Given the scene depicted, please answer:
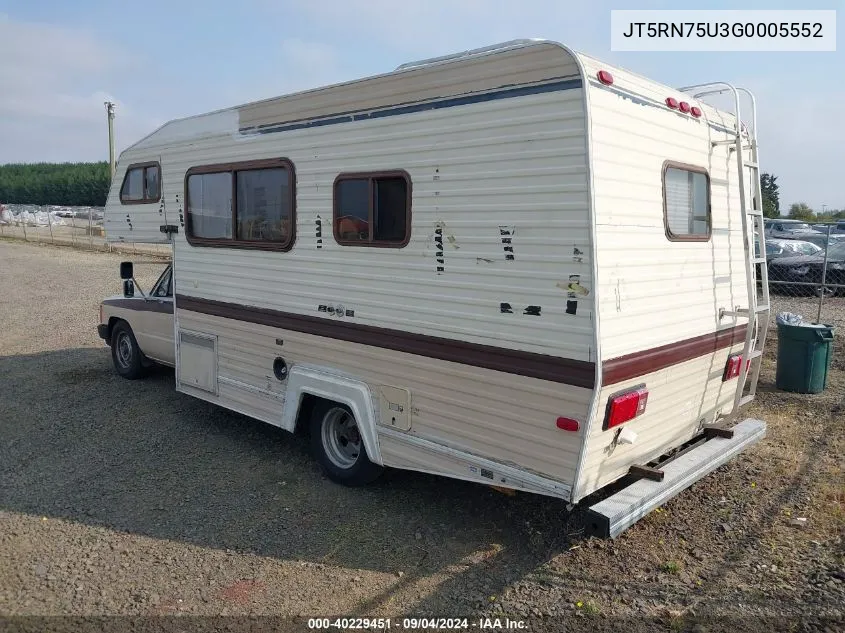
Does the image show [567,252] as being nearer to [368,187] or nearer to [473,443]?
[473,443]

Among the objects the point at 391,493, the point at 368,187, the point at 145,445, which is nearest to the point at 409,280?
the point at 368,187

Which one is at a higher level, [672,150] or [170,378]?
[672,150]

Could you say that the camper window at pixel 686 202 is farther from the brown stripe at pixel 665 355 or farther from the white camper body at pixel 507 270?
the brown stripe at pixel 665 355

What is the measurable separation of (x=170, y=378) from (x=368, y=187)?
454cm

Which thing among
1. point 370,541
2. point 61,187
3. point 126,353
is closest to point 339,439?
point 370,541

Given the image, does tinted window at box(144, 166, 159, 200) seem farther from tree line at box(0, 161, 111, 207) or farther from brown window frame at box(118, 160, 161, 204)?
tree line at box(0, 161, 111, 207)

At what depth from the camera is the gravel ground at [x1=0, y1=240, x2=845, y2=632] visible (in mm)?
3506

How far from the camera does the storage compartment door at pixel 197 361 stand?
5676 mm

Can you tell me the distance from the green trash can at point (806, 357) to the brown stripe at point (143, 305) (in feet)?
21.0

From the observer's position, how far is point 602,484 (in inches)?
147

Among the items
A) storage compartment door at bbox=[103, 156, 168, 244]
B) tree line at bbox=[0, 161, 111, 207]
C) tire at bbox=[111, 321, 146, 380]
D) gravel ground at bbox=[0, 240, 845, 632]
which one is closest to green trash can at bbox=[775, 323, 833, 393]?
gravel ground at bbox=[0, 240, 845, 632]

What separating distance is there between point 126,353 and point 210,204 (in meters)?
3.00

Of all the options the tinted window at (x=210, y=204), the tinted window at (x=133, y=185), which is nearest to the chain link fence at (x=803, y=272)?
the tinted window at (x=210, y=204)

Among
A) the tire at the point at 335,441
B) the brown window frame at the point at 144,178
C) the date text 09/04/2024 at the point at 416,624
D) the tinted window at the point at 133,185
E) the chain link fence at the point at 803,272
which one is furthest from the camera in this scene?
the chain link fence at the point at 803,272
